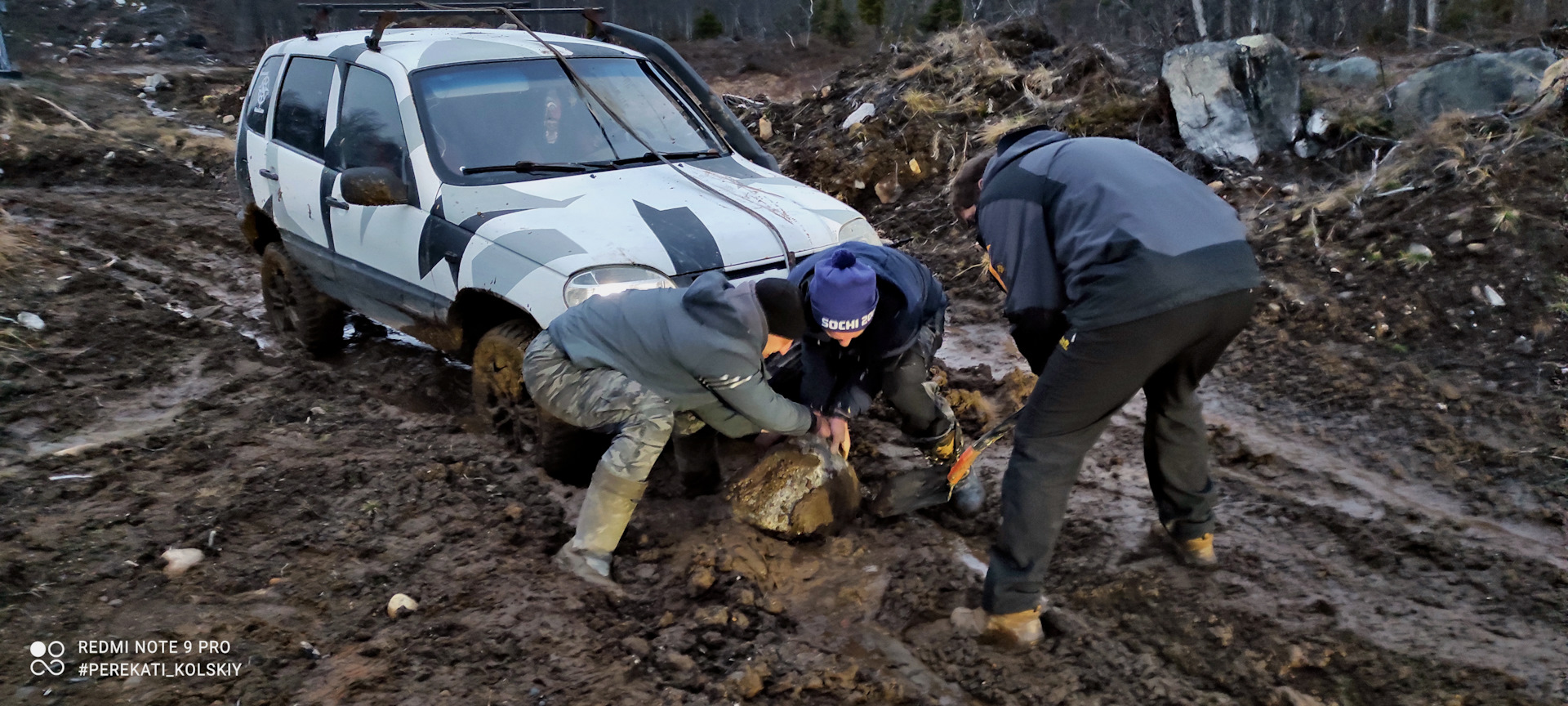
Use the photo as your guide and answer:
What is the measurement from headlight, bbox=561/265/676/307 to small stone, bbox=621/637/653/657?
4.15 ft

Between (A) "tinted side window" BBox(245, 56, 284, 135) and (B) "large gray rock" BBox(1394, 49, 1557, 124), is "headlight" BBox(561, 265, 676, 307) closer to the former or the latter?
(A) "tinted side window" BBox(245, 56, 284, 135)

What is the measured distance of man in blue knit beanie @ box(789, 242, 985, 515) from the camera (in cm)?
311

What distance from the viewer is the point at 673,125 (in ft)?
15.9

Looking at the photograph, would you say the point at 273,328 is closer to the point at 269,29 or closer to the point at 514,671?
the point at 514,671

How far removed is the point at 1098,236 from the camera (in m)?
2.64

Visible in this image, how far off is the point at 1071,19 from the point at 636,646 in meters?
17.8

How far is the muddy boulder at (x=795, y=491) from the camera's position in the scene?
3709mm

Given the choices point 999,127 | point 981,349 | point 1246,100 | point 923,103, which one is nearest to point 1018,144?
point 981,349

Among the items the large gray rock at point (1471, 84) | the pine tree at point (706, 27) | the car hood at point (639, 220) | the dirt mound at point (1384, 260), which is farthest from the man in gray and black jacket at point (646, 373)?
the pine tree at point (706, 27)

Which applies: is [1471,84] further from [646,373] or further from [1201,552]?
[646,373]

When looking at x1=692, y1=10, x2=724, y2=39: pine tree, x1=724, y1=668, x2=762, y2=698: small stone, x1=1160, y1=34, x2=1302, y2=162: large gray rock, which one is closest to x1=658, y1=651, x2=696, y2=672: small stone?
x1=724, y1=668, x2=762, y2=698: small stone

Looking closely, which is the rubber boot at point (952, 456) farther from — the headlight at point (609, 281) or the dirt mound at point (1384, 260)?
the headlight at point (609, 281)

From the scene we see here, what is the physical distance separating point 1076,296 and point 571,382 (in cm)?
173

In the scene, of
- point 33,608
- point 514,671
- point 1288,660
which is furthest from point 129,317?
point 1288,660
